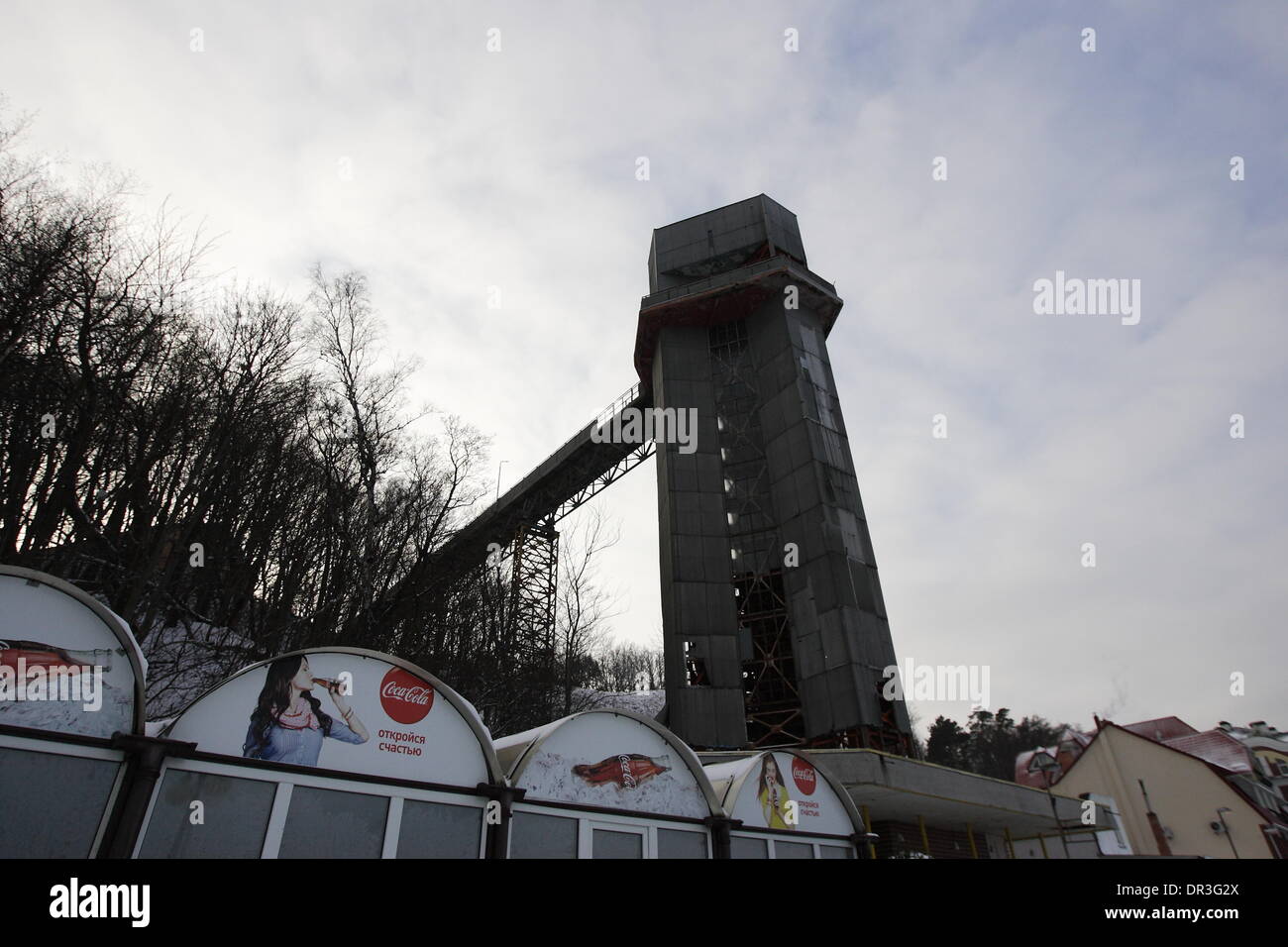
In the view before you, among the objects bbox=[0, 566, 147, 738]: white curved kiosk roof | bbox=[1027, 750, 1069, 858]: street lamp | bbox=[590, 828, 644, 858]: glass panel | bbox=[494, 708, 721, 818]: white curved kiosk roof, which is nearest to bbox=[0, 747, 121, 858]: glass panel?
bbox=[0, 566, 147, 738]: white curved kiosk roof

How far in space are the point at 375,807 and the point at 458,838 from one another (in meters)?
1.04

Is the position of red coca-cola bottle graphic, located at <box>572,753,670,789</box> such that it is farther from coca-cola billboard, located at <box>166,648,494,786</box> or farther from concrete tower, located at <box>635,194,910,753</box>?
concrete tower, located at <box>635,194,910,753</box>

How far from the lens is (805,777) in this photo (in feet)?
38.0

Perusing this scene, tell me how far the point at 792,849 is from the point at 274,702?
8.19m

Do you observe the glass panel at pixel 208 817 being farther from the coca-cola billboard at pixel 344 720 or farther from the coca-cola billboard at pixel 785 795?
the coca-cola billboard at pixel 785 795

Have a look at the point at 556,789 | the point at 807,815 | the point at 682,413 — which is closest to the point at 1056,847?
the point at 807,815

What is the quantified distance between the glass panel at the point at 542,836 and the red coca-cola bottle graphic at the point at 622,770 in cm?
59

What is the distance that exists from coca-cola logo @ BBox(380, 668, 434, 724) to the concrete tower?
21998 mm

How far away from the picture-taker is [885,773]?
1817 cm

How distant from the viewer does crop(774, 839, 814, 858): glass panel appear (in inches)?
416

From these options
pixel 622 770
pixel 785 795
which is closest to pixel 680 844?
pixel 622 770

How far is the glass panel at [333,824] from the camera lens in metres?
6.49

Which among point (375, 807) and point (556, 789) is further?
point (556, 789)
